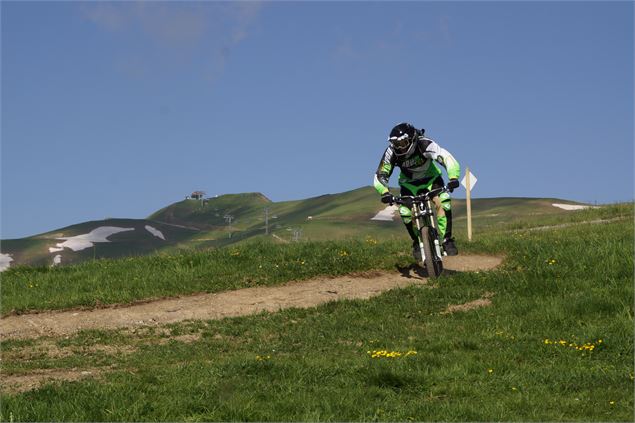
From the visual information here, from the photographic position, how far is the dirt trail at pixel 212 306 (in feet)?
52.4

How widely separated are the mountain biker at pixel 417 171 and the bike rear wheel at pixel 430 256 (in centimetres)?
74

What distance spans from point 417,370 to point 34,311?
8.93 m

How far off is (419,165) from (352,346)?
21.0 ft

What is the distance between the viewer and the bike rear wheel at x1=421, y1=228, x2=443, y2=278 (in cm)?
1773

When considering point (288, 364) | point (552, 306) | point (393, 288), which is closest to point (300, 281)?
point (393, 288)

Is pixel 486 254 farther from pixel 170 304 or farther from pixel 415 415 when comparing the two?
pixel 415 415

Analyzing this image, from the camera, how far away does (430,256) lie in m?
17.8

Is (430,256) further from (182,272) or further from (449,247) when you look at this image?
(182,272)

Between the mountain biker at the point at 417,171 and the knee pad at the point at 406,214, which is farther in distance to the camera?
the knee pad at the point at 406,214

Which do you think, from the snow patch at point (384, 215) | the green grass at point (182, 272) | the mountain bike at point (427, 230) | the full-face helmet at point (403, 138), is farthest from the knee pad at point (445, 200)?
the snow patch at point (384, 215)

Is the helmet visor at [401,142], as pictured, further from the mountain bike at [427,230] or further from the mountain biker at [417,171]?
the mountain bike at [427,230]

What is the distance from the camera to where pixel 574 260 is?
59.9 feet

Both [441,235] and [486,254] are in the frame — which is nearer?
[441,235]

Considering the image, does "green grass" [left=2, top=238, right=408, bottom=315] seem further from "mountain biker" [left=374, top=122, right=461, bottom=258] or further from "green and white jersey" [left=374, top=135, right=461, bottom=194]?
"green and white jersey" [left=374, top=135, right=461, bottom=194]
